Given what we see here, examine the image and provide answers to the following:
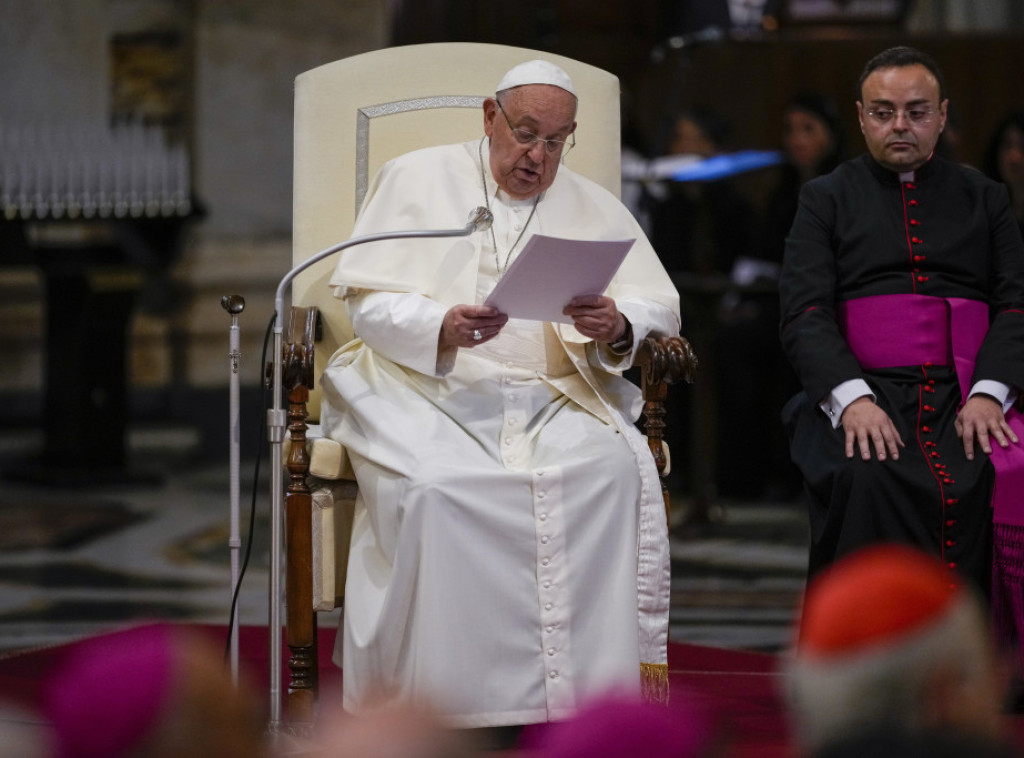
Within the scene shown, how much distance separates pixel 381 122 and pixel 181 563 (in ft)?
9.01

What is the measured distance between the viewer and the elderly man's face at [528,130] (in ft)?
12.7

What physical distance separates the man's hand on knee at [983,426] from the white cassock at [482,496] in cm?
74

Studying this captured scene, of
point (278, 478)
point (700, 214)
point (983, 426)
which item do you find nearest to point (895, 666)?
point (278, 478)

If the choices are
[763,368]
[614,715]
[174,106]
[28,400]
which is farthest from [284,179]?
[614,715]

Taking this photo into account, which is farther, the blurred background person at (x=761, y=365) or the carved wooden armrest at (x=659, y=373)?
the blurred background person at (x=761, y=365)

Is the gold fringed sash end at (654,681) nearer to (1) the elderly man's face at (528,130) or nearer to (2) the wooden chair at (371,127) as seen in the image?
(2) the wooden chair at (371,127)

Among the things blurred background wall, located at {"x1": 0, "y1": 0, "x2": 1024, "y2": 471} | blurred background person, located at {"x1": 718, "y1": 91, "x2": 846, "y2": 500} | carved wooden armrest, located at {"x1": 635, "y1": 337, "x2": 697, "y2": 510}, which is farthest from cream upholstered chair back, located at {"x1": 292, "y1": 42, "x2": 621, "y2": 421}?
blurred background wall, located at {"x1": 0, "y1": 0, "x2": 1024, "y2": 471}

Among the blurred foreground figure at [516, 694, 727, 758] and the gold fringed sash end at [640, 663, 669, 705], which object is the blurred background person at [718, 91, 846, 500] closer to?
the gold fringed sash end at [640, 663, 669, 705]

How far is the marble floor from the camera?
5.38 meters

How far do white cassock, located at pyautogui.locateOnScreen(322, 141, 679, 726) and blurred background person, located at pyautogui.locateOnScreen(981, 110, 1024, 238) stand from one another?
2.78 meters

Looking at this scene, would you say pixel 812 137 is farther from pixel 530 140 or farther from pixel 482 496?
pixel 482 496

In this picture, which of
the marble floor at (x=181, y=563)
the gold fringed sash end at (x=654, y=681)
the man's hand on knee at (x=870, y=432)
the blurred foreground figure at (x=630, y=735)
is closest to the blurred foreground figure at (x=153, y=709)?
the blurred foreground figure at (x=630, y=735)

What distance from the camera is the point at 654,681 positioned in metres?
3.71

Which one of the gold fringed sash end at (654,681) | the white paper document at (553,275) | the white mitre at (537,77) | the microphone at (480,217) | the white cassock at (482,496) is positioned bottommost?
the gold fringed sash end at (654,681)
